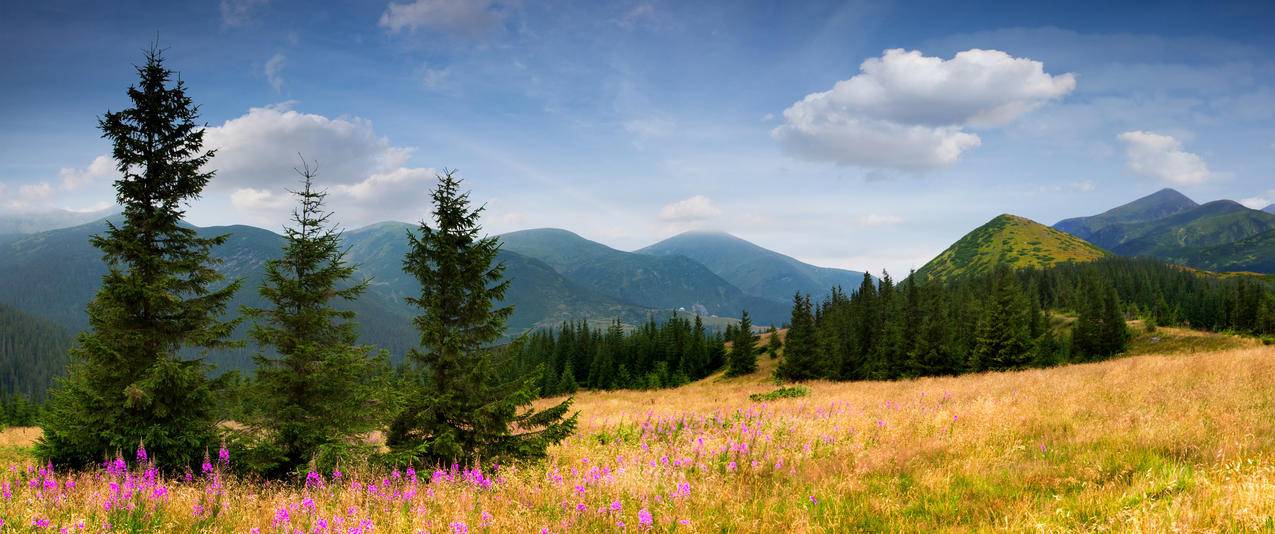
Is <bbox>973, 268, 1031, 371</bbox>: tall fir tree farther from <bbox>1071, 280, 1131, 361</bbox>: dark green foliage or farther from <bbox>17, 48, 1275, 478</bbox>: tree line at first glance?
<bbox>17, 48, 1275, 478</bbox>: tree line

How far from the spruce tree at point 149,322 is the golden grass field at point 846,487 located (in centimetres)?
193

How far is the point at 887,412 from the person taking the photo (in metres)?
11.1

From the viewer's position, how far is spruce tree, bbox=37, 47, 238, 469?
10836 mm

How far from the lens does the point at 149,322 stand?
478 inches

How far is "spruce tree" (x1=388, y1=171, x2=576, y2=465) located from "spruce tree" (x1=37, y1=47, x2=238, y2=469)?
5.58 m

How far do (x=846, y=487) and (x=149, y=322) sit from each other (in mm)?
15331

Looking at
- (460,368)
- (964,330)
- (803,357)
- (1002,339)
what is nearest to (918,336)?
(1002,339)

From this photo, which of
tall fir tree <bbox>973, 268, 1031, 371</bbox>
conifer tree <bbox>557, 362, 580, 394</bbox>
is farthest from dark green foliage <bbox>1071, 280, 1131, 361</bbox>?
conifer tree <bbox>557, 362, 580, 394</bbox>

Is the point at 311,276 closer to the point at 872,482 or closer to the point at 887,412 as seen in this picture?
the point at 872,482

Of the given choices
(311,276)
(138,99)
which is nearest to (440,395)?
(311,276)

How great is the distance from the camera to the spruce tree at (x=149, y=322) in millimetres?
10836

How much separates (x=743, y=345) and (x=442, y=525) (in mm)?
75482

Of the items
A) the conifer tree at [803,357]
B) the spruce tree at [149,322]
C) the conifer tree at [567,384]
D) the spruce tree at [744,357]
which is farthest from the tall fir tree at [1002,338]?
the conifer tree at [567,384]

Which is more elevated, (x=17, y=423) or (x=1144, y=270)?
(x=1144, y=270)
